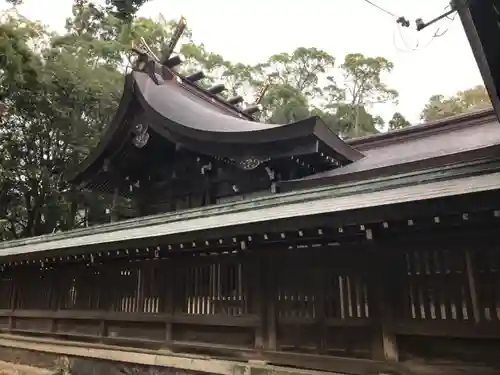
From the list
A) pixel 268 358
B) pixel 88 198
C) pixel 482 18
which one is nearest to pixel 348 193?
pixel 268 358

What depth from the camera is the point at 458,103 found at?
110 feet

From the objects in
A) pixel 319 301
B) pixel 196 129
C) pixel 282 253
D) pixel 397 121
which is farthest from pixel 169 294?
pixel 397 121

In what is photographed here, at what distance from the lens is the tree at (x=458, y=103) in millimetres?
31694

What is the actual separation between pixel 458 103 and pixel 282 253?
33.1 m

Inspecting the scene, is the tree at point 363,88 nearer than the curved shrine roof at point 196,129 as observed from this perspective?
No

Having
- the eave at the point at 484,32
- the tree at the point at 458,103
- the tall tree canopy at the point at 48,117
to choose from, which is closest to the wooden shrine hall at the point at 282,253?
the eave at the point at 484,32

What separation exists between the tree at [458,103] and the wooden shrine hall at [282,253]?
78.3 ft

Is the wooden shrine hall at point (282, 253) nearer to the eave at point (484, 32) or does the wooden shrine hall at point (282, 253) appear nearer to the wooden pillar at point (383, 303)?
the wooden pillar at point (383, 303)

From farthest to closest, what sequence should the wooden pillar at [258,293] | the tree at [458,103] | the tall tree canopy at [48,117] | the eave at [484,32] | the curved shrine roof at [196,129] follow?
the tree at [458,103] → the tall tree canopy at [48,117] → the curved shrine roof at [196,129] → the wooden pillar at [258,293] → the eave at [484,32]

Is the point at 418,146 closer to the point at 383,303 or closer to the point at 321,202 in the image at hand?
the point at 321,202

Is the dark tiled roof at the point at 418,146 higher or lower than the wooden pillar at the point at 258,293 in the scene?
higher

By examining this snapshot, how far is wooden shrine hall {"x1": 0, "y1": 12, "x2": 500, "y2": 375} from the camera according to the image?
4.33 metres

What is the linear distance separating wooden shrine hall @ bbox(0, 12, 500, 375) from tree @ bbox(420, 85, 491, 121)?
23.9 m

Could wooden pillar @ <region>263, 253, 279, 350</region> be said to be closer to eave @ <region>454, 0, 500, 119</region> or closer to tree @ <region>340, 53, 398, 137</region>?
eave @ <region>454, 0, 500, 119</region>
